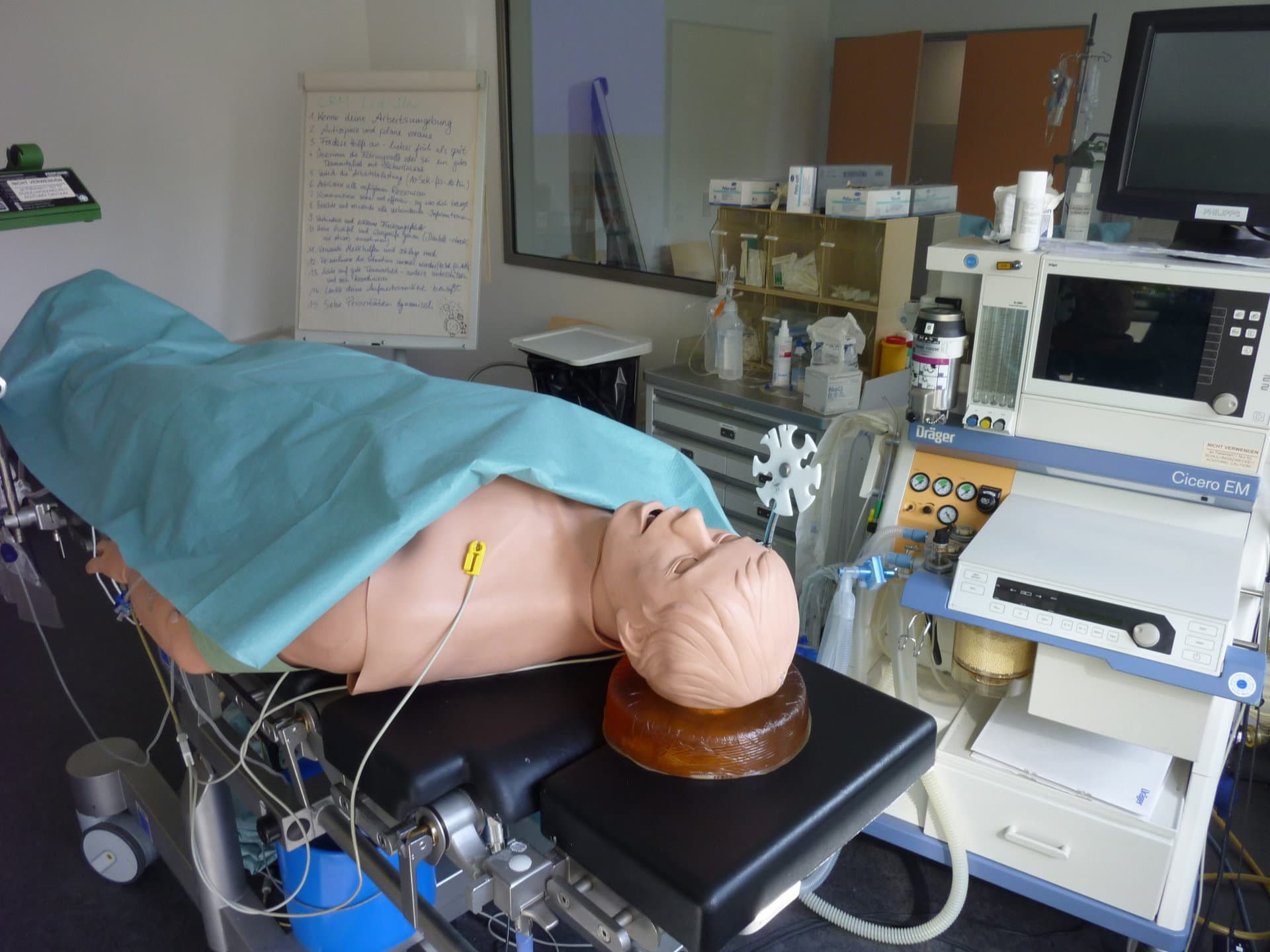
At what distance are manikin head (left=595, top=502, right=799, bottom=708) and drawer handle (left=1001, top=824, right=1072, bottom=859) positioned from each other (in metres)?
1.04

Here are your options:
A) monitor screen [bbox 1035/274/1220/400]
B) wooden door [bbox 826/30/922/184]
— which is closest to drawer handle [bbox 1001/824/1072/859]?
monitor screen [bbox 1035/274/1220/400]

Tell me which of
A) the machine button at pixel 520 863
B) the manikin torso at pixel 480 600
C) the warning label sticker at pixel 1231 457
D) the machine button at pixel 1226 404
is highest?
the machine button at pixel 1226 404

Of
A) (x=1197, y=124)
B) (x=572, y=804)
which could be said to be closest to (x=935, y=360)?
(x=1197, y=124)

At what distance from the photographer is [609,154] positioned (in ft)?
12.0

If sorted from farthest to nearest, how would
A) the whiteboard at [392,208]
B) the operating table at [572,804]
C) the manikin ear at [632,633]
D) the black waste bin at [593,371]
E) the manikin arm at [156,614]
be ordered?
the whiteboard at [392,208] → the black waste bin at [593,371] → the manikin arm at [156,614] → the manikin ear at [632,633] → the operating table at [572,804]

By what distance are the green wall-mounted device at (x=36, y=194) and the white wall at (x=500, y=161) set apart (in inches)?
77.4

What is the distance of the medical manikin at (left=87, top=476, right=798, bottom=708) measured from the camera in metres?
0.89

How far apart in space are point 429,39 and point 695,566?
12.1 feet

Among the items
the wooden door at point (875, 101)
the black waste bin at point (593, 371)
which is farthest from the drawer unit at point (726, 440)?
the wooden door at point (875, 101)

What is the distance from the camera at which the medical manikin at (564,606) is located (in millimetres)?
893

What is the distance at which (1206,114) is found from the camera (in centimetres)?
154

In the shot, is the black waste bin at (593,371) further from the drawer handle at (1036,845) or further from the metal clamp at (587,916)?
the metal clamp at (587,916)

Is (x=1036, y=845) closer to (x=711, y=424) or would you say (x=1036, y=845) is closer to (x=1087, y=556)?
(x=1087, y=556)

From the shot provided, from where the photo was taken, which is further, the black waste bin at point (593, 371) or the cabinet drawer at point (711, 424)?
the black waste bin at point (593, 371)
